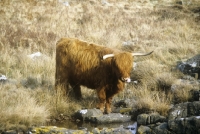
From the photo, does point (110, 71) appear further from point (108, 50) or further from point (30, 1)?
point (30, 1)

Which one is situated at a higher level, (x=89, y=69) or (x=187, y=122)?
(x=89, y=69)

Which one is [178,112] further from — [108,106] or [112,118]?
[108,106]

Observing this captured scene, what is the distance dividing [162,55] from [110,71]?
14.1ft

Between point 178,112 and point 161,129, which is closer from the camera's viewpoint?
point 161,129

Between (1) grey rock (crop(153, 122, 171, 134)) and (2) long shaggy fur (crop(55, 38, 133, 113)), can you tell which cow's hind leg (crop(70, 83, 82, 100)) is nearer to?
(2) long shaggy fur (crop(55, 38, 133, 113))

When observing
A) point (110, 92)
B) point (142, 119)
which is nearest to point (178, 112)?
point (142, 119)

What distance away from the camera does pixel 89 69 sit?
6.91m

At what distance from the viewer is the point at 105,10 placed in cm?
1973

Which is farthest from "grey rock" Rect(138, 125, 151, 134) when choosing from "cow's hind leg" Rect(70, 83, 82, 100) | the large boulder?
"cow's hind leg" Rect(70, 83, 82, 100)

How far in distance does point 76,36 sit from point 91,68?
6.05 m

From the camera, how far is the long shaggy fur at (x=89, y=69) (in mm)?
6730

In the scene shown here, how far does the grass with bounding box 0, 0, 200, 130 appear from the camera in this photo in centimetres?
660

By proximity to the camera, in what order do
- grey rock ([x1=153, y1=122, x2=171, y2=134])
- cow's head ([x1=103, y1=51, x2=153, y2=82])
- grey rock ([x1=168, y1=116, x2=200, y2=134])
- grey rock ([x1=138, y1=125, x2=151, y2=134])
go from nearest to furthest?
grey rock ([x1=168, y1=116, x2=200, y2=134])
grey rock ([x1=153, y1=122, x2=171, y2=134])
grey rock ([x1=138, y1=125, x2=151, y2=134])
cow's head ([x1=103, y1=51, x2=153, y2=82])

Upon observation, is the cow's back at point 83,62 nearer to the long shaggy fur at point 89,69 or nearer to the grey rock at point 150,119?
the long shaggy fur at point 89,69
